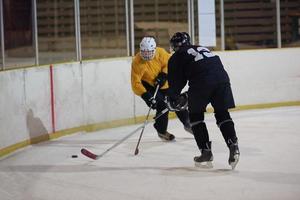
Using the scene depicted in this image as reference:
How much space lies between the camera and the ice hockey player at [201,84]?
4758 mm

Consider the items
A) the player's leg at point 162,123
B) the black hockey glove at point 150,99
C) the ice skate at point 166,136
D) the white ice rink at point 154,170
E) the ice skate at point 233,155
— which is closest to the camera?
the white ice rink at point 154,170

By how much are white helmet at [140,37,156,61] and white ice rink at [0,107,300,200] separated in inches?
30.4

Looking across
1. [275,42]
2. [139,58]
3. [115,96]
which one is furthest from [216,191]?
[275,42]

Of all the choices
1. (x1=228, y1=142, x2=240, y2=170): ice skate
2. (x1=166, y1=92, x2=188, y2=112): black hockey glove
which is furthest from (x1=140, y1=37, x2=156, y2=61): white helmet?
(x1=228, y1=142, x2=240, y2=170): ice skate

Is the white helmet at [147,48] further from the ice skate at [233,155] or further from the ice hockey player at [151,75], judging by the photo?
the ice skate at [233,155]

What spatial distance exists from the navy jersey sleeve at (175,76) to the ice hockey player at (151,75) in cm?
94

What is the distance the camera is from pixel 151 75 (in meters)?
6.02

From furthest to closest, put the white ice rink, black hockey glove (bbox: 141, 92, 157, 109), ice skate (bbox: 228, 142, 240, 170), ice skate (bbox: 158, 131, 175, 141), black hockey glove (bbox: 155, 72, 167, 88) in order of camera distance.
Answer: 1. ice skate (bbox: 158, 131, 175, 141)
2. black hockey glove (bbox: 155, 72, 167, 88)
3. black hockey glove (bbox: 141, 92, 157, 109)
4. ice skate (bbox: 228, 142, 240, 170)
5. the white ice rink

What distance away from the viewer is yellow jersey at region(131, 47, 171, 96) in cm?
591

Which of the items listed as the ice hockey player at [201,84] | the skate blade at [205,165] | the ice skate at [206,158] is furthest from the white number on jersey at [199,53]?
the skate blade at [205,165]

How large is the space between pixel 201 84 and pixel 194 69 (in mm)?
114

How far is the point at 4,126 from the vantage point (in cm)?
557

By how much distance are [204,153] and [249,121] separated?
2511mm

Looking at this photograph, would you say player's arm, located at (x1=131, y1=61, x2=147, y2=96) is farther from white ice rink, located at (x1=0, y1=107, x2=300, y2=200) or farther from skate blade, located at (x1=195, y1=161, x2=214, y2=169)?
skate blade, located at (x1=195, y1=161, x2=214, y2=169)
